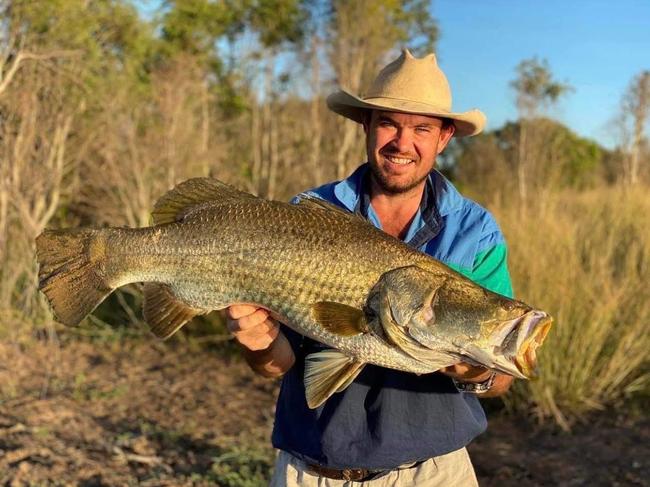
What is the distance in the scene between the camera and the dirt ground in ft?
16.6

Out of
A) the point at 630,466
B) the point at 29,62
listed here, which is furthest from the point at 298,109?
the point at 630,466

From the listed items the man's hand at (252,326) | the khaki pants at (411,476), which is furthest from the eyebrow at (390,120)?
the khaki pants at (411,476)

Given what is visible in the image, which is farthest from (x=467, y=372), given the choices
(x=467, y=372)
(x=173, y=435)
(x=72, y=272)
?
(x=173, y=435)

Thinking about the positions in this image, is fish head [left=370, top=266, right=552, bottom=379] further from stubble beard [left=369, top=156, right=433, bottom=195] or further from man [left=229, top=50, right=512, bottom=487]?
→ stubble beard [left=369, top=156, right=433, bottom=195]

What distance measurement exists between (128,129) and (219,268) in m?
7.82

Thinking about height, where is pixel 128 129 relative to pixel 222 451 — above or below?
above

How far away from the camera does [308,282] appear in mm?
2207

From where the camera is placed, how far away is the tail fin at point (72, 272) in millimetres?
2416

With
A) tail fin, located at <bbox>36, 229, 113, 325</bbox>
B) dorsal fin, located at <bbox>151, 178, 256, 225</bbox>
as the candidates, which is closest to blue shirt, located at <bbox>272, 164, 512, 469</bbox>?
dorsal fin, located at <bbox>151, 178, 256, 225</bbox>

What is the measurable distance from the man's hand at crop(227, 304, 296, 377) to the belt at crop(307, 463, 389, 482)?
410 millimetres

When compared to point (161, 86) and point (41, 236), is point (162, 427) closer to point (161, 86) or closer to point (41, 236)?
point (41, 236)

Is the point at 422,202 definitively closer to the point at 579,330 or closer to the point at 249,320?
the point at 249,320

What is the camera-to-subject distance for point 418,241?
8.57 feet

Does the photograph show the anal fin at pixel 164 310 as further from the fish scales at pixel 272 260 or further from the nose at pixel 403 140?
the nose at pixel 403 140
